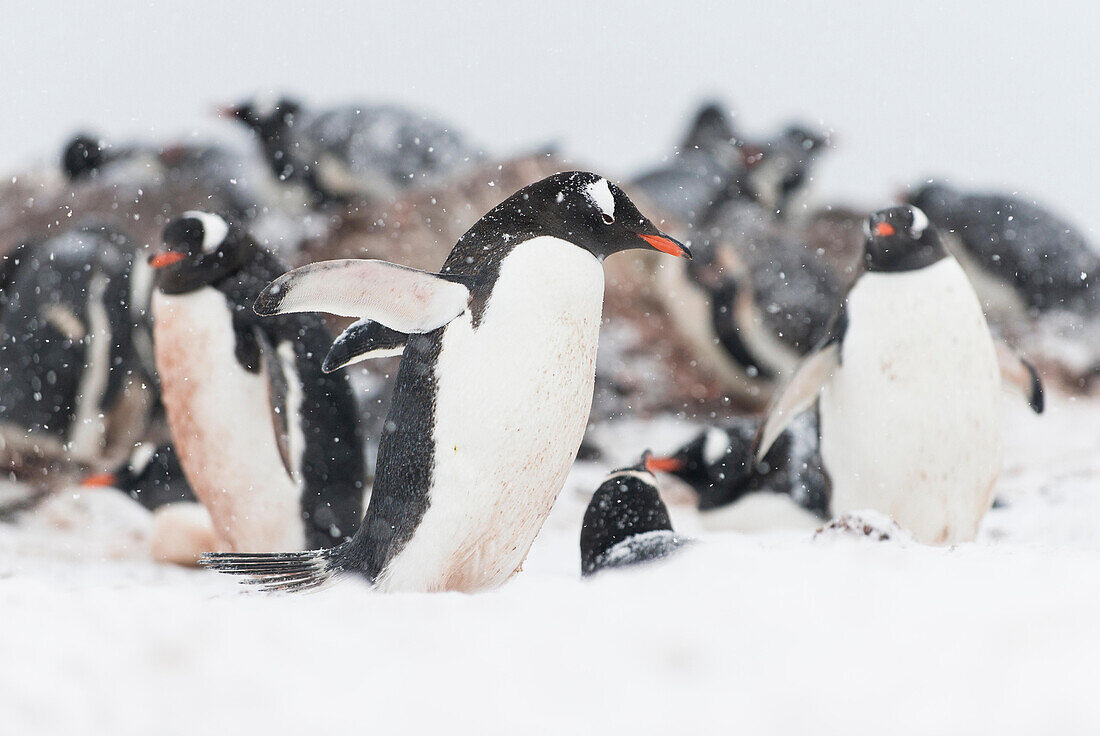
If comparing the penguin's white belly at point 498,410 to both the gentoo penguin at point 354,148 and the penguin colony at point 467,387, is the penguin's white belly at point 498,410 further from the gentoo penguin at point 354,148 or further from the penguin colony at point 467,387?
the gentoo penguin at point 354,148

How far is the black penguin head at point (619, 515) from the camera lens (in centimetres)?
169

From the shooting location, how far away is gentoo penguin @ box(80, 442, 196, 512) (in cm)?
267

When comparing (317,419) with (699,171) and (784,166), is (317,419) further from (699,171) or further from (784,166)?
(699,171)

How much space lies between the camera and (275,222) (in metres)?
4.57

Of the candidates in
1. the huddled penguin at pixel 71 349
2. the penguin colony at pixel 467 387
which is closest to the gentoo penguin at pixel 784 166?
the penguin colony at pixel 467 387

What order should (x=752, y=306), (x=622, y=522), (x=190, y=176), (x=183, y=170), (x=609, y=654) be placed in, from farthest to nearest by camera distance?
(x=183, y=170)
(x=190, y=176)
(x=752, y=306)
(x=622, y=522)
(x=609, y=654)

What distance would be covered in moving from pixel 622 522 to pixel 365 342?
56cm

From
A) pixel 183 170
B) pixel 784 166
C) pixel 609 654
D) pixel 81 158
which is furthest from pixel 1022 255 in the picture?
pixel 81 158

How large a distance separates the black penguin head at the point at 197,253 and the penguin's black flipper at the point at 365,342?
592 millimetres

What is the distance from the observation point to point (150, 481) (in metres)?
2.70

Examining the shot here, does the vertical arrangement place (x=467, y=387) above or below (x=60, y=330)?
above

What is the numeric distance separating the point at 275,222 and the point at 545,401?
11.5ft

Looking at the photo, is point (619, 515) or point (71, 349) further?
point (71, 349)

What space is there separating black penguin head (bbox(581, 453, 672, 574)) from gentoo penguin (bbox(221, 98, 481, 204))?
3.93 m
